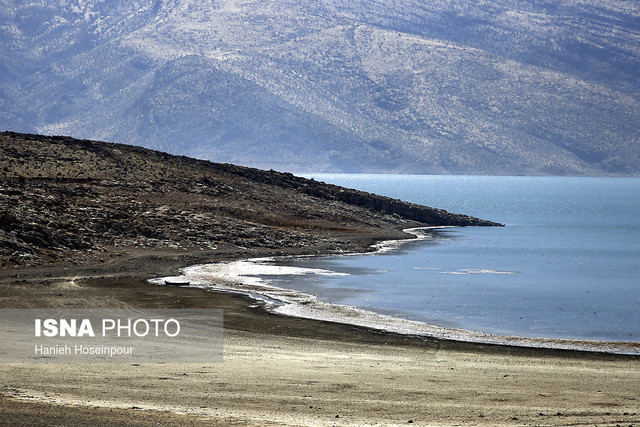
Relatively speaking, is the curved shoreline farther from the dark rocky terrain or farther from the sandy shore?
the dark rocky terrain

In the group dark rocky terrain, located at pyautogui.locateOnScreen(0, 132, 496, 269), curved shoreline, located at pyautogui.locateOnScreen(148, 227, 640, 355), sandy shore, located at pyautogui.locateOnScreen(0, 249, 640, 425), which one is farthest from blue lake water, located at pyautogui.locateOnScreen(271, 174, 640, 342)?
dark rocky terrain, located at pyautogui.locateOnScreen(0, 132, 496, 269)

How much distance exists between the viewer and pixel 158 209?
59.9 m

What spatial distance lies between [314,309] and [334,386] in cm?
1365

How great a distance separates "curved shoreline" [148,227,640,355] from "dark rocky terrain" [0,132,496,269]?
7.06 m

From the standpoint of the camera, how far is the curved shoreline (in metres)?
27.3

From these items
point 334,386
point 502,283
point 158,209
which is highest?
point 158,209

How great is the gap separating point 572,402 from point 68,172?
5662 centimetres

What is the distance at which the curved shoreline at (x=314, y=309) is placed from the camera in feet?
89.5

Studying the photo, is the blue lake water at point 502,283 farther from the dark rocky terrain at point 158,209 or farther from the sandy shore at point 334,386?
the dark rocky terrain at point 158,209

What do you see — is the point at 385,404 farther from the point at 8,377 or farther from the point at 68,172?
the point at 68,172

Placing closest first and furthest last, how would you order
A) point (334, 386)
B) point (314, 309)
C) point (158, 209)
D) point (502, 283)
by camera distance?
point (334, 386)
point (314, 309)
point (502, 283)
point (158, 209)

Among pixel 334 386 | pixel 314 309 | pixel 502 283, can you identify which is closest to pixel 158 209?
pixel 502 283

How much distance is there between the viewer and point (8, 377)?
720 inches

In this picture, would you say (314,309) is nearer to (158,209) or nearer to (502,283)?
(502,283)
